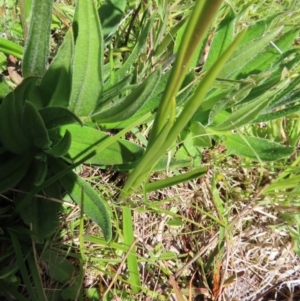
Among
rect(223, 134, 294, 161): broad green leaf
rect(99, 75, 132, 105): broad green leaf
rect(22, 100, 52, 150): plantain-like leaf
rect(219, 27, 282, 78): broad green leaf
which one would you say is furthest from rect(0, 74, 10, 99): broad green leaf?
rect(223, 134, 294, 161): broad green leaf

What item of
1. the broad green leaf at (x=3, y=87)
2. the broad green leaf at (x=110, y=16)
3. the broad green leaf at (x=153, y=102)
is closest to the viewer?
the broad green leaf at (x=3, y=87)

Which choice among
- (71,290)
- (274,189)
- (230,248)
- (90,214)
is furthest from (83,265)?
(274,189)

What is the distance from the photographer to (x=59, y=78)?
3.12 ft

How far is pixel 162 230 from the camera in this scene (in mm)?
1290

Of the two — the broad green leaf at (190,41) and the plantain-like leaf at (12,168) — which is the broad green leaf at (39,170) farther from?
Answer: the broad green leaf at (190,41)

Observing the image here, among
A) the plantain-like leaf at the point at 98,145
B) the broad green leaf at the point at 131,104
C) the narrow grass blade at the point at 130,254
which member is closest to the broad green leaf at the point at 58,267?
the narrow grass blade at the point at 130,254

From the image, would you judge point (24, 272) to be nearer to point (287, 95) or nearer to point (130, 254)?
point (130, 254)

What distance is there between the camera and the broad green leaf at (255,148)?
4.12ft

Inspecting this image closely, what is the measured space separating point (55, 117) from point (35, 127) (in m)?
0.05

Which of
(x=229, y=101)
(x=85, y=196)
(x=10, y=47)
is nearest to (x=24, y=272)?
(x=85, y=196)

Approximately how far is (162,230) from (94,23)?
0.65m

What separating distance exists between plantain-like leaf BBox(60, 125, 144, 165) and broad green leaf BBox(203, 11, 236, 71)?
0.40m

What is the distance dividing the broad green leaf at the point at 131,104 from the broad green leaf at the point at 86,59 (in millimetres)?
47

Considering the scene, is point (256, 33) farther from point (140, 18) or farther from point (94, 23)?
point (94, 23)
